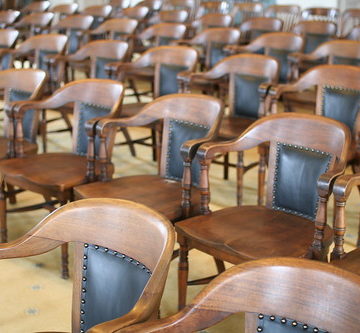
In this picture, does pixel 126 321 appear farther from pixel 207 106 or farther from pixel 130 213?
pixel 207 106

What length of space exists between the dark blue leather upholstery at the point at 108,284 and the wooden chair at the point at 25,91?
70.2 inches

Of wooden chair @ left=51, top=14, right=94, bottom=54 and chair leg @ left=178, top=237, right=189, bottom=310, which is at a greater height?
wooden chair @ left=51, top=14, right=94, bottom=54

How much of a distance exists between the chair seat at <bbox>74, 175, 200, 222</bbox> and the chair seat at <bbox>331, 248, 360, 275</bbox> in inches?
27.0

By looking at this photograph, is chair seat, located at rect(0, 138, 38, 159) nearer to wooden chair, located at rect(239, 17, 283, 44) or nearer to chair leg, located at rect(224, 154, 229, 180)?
chair leg, located at rect(224, 154, 229, 180)

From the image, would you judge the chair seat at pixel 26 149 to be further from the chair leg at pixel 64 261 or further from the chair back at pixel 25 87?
the chair leg at pixel 64 261

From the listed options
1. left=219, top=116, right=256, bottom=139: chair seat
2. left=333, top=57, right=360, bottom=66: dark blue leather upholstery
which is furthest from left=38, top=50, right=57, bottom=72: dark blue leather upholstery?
left=333, top=57, right=360, bottom=66: dark blue leather upholstery

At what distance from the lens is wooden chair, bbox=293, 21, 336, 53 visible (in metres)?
5.29

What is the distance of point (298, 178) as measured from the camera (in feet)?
7.89

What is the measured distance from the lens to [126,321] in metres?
1.26

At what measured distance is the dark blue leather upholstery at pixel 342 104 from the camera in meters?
3.15

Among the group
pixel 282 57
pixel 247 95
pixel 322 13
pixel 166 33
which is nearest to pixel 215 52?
pixel 166 33

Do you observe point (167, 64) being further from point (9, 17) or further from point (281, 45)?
point (9, 17)

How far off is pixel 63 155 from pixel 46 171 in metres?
0.26

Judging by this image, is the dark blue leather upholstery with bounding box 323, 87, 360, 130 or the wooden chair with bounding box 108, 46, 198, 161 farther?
the wooden chair with bounding box 108, 46, 198, 161
